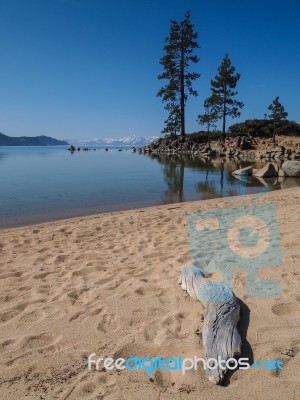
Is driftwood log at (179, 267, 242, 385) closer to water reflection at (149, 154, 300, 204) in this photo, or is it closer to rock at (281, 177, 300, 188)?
water reflection at (149, 154, 300, 204)

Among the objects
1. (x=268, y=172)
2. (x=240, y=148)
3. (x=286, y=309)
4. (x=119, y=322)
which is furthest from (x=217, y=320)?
(x=240, y=148)

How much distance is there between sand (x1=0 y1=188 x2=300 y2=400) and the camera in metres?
2.31

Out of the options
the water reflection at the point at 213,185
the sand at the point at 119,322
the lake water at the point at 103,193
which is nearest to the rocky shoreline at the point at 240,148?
the water reflection at the point at 213,185

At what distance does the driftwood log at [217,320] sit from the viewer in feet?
8.32

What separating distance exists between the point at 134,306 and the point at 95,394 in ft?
4.21

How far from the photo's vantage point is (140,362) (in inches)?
102

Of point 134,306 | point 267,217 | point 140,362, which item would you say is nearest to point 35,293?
point 134,306

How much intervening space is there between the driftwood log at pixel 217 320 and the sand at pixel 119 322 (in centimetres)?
9

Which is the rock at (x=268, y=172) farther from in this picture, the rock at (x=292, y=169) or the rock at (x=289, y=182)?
the rock at (x=289, y=182)

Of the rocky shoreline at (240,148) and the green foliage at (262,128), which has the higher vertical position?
the green foliage at (262,128)

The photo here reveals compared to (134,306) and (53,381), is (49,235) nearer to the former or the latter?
(134,306)

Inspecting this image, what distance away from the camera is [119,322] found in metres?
3.20

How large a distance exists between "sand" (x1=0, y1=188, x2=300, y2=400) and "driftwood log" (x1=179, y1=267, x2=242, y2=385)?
9 centimetres

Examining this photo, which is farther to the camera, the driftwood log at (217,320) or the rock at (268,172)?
the rock at (268,172)
